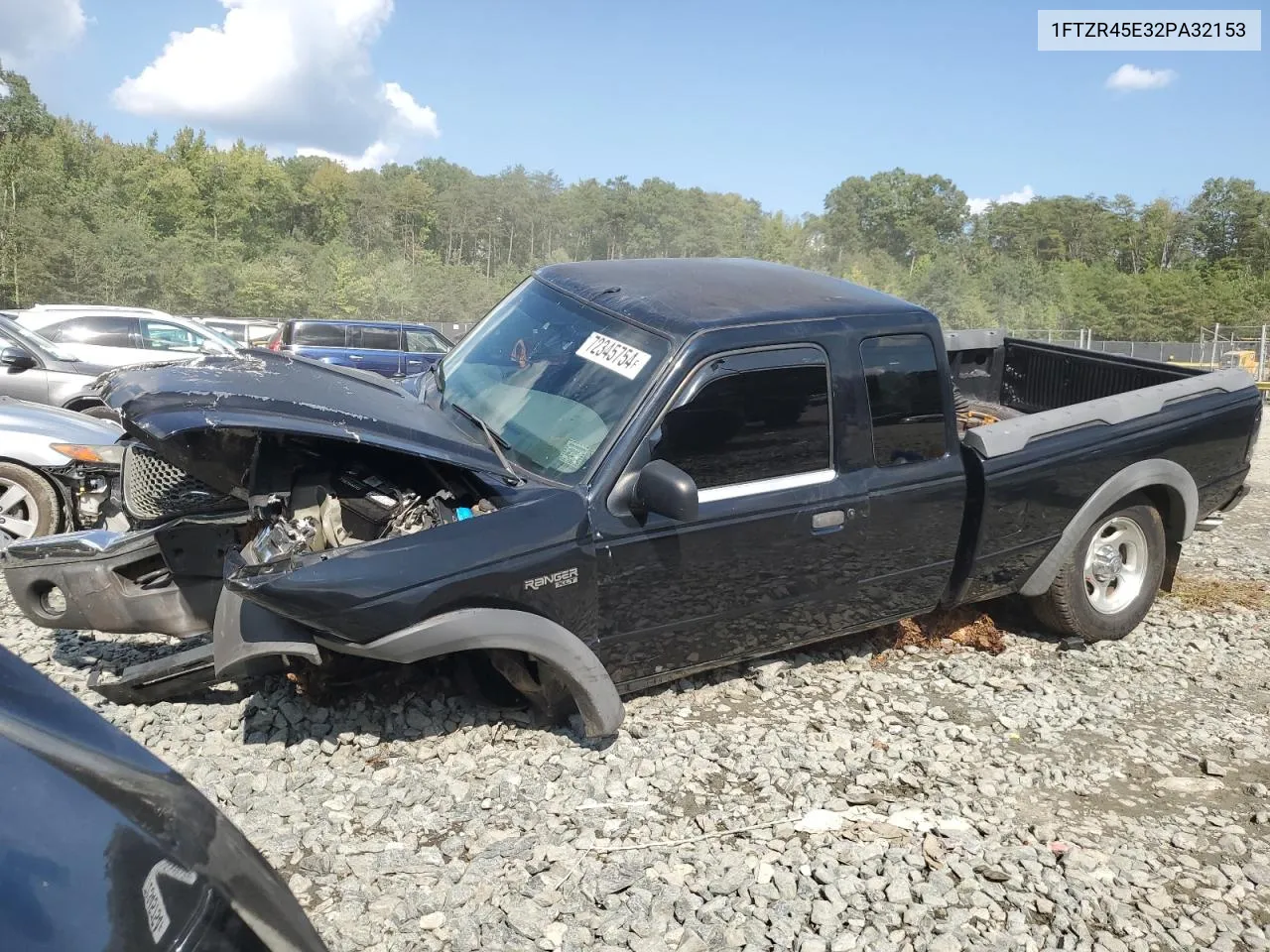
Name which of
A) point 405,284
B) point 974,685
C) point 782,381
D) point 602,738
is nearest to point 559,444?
point 782,381

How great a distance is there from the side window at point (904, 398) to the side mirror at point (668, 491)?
1178mm

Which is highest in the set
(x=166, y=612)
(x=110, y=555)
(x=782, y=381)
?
(x=782, y=381)

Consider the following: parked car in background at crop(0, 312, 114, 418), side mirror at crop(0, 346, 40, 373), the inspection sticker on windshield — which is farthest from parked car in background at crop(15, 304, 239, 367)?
the inspection sticker on windshield

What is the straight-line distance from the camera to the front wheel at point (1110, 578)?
5090 mm

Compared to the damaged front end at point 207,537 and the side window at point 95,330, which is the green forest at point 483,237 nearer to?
the side window at point 95,330

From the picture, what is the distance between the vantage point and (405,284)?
56656 mm

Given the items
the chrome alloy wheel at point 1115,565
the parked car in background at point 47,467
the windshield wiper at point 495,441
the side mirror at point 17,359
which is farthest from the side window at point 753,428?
the side mirror at point 17,359

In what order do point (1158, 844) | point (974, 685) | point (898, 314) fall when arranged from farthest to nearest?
point (974, 685)
point (898, 314)
point (1158, 844)

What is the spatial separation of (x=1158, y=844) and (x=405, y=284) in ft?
187

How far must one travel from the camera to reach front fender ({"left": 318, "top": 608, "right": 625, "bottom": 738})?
328cm

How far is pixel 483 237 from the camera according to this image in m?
84.4

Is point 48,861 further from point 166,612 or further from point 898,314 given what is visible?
point 898,314

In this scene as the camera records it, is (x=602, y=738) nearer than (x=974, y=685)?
Yes

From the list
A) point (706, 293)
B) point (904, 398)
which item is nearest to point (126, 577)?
point (706, 293)
